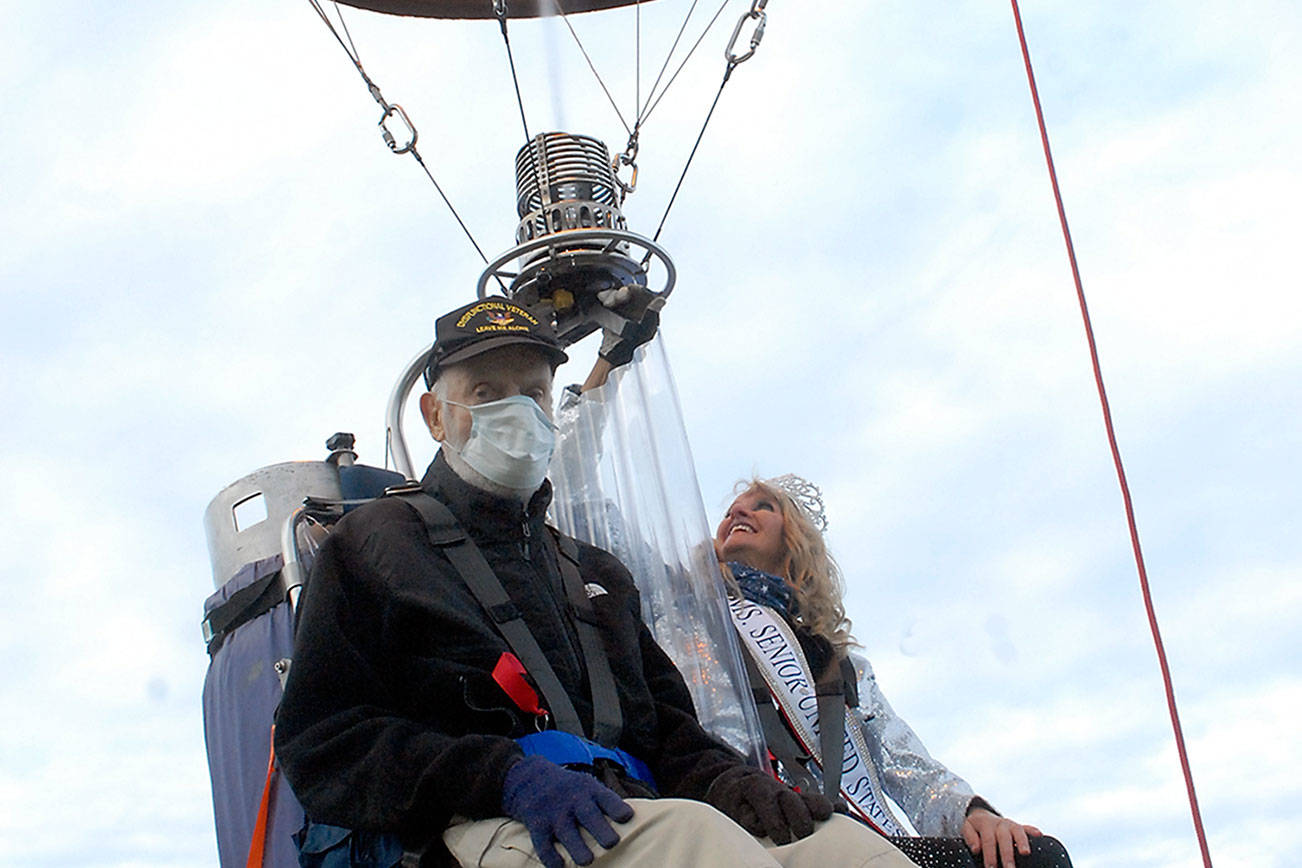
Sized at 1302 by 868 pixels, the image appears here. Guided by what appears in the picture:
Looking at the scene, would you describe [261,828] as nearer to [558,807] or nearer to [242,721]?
[242,721]

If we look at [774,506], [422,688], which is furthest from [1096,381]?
[774,506]

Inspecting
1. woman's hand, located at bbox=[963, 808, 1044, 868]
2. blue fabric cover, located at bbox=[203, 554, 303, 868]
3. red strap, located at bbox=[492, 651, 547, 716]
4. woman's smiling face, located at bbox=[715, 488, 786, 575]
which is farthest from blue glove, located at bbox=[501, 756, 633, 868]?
woman's smiling face, located at bbox=[715, 488, 786, 575]

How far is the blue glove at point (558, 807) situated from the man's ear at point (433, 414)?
105cm

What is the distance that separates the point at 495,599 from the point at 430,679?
24 cm

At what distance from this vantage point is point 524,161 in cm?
459

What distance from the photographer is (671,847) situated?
2.39 metres

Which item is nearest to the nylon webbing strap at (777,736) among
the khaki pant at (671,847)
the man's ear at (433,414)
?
the khaki pant at (671,847)

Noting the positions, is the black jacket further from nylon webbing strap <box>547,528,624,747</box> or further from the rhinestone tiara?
the rhinestone tiara

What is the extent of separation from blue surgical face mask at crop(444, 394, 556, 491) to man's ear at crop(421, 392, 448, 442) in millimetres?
91

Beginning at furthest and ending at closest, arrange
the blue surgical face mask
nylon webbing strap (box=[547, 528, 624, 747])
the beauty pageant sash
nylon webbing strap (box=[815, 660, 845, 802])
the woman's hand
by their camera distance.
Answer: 1. the beauty pageant sash
2. nylon webbing strap (box=[815, 660, 845, 802])
3. the woman's hand
4. the blue surgical face mask
5. nylon webbing strap (box=[547, 528, 624, 747])

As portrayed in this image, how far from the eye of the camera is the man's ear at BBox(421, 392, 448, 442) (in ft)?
11.1

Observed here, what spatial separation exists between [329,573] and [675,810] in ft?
2.97

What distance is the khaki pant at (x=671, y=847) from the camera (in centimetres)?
238

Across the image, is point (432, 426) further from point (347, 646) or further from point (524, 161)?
point (524, 161)
